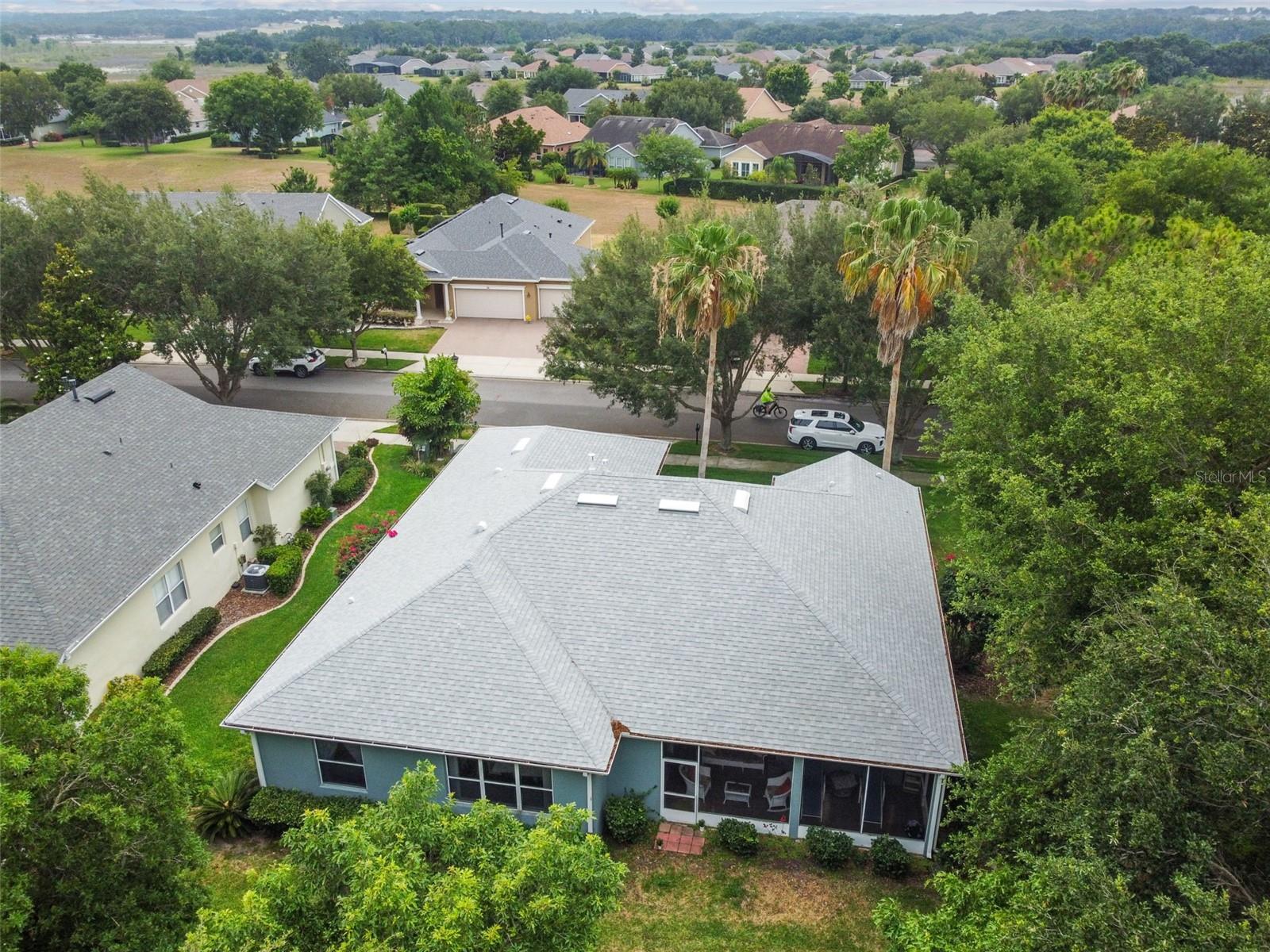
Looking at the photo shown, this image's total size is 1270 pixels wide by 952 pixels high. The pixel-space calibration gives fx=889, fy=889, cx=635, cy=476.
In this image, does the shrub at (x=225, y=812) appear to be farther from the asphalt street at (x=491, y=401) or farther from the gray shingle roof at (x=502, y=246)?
the gray shingle roof at (x=502, y=246)

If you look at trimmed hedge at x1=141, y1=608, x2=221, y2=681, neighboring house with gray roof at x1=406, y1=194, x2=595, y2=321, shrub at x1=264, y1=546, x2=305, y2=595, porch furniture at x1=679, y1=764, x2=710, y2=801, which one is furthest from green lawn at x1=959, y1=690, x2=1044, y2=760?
neighboring house with gray roof at x1=406, y1=194, x2=595, y2=321

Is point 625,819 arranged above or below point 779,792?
below

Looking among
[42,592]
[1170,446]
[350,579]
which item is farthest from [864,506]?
[42,592]

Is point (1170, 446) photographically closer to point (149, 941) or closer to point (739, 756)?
point (739, 756)

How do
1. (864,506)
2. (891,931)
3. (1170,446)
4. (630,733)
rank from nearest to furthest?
1. (891,931)
2. (1170,446)
3. (630,733)
4. (864,506)

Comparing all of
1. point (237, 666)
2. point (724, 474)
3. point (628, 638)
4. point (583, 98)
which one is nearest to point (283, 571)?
point (237, 666)

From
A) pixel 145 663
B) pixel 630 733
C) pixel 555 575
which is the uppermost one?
pixel 555 575

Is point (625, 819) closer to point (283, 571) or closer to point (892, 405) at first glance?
point (283, 571)

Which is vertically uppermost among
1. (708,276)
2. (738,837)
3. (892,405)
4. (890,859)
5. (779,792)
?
(708,276)
